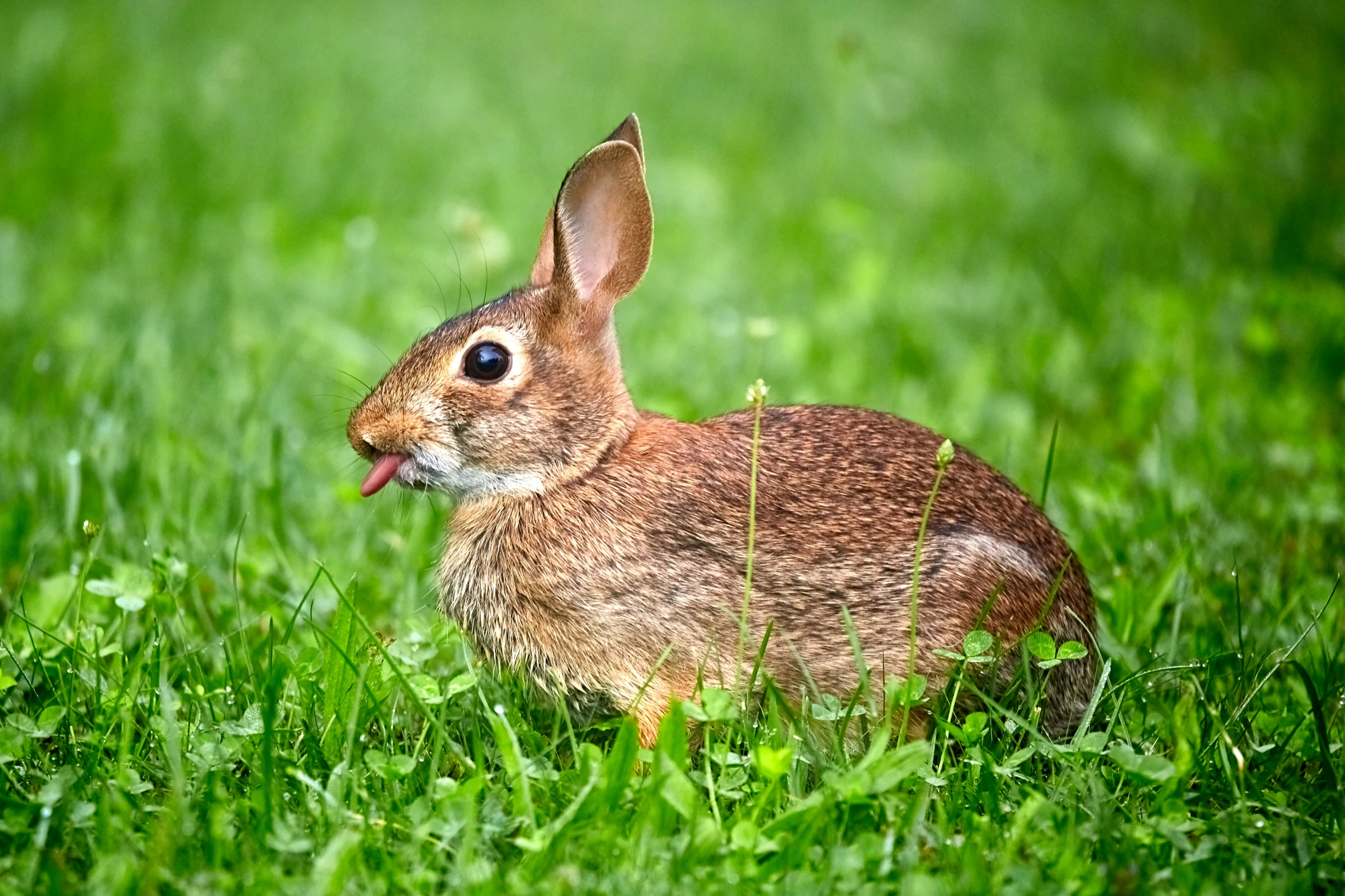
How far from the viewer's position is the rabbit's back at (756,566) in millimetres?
3508

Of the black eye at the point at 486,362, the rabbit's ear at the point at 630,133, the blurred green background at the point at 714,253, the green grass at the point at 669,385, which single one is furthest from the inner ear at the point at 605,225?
the green grass at the point at 669,385

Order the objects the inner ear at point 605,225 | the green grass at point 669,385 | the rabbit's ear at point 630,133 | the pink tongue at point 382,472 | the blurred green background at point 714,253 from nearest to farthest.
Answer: the green grass at point 669,385
the pink tongue at point 382,472
the inner ear at point 605,225
the rabbit's ear at point 630,133
the blurred green background at point 714,253

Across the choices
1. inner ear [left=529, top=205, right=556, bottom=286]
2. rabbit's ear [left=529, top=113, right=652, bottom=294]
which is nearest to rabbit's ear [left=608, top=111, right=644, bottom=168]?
rabbit's ear [left=529, top=113, right=652, bottom=294]

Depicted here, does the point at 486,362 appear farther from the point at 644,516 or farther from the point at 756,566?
the point at 756,566

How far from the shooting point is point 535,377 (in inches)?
147

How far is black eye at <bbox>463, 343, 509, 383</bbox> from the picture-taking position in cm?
372

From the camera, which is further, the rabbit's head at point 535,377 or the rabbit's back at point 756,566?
the rabbit's head at point 535,377

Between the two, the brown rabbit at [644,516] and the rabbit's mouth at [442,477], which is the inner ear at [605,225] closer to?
the brown rabbit at [644,516]

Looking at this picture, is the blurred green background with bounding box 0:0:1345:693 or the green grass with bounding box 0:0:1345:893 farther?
the blurred green background with bounding box 0:0:1345:693

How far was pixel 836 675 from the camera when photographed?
3525 millimetres

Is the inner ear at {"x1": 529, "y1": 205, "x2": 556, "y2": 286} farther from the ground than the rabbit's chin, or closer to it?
farther from the ground

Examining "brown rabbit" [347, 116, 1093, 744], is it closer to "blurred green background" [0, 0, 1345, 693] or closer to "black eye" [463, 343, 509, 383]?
"black eye" [463, 343, 509, 383]

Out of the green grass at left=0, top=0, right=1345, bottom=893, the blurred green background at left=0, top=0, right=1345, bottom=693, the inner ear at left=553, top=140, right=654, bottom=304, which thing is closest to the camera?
the green grass at left=0, top=0, right=1345, bottom=893

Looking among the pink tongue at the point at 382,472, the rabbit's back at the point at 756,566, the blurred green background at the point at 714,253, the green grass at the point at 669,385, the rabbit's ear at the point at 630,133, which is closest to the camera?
the green grass at the point at 669,385
